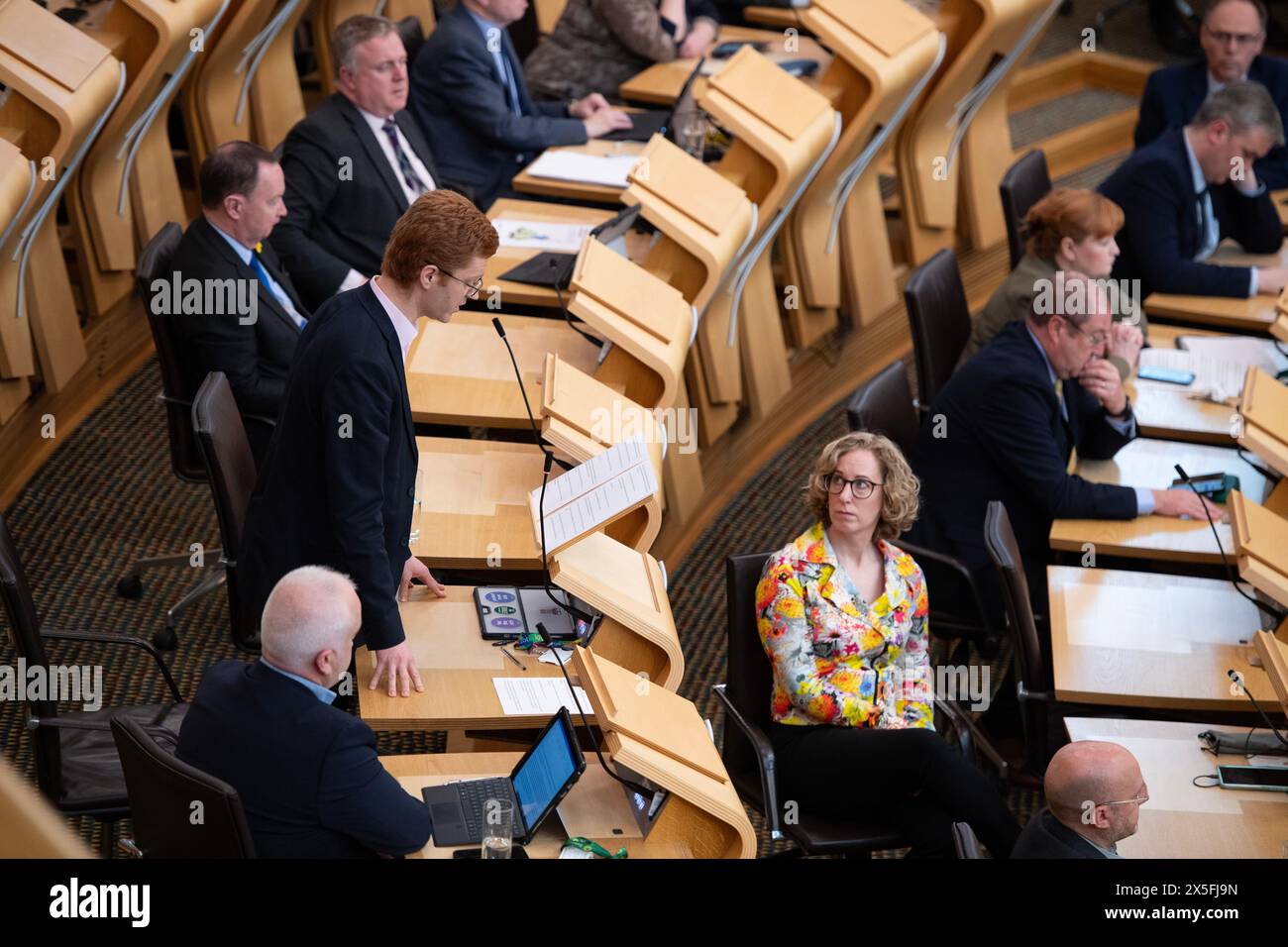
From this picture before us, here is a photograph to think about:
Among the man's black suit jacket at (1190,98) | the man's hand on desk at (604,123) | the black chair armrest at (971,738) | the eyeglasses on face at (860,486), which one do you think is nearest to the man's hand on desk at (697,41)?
the man's hand on desk at (604,123)

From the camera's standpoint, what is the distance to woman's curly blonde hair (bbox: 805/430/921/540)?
11.5ft

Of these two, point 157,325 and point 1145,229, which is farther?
point 1145,229

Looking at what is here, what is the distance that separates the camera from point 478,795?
9.17 feet

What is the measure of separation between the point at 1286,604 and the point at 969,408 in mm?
1025

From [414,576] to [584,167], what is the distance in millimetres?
2164

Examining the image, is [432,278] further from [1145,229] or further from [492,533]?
[1145,229]

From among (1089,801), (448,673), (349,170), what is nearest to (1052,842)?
(1089,801)

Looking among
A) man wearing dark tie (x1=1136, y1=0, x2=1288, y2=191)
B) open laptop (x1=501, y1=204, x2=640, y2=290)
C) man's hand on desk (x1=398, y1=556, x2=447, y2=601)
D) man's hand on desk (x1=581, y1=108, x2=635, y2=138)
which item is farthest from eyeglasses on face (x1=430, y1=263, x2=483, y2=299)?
man wearing dark tie (x1=1136, y1=0, x2=1288, y2=191)

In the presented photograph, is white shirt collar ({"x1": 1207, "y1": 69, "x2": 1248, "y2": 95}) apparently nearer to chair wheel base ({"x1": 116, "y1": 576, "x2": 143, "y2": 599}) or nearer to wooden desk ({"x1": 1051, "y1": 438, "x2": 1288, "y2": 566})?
wooden desk ({"x1": 1051, "y1": 438, "x2": 1288, "y2": 566})

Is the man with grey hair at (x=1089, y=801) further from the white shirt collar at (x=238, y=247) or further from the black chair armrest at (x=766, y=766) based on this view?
the white shirt collar at (x=238, y=247)

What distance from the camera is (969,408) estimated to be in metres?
4.17

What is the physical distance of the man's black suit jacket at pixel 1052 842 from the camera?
2801 mm

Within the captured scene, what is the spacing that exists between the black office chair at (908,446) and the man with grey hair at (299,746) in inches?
72.1
